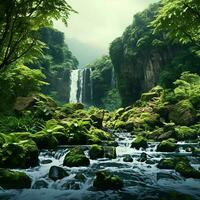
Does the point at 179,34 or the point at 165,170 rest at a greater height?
the point at 179,34

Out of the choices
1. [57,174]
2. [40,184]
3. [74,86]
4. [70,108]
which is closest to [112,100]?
[74,86]

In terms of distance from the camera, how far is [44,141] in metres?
16.9

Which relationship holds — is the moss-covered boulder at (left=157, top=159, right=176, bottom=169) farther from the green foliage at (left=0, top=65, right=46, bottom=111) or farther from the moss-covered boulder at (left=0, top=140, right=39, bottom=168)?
the green foliage at (left=0, top=65, right=46, bottom=111)

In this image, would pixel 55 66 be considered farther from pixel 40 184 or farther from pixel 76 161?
pixel 40 184

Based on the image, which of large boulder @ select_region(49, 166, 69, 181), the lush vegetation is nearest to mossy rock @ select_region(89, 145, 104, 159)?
large boulder @ select_region(49, 166, 69, 181)

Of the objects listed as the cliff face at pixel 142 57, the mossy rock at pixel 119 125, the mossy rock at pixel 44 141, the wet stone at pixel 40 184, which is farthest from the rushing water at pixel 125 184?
→ the cliff face at pixel 142 57

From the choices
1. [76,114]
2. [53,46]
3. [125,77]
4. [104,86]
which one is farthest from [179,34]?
[53,46]

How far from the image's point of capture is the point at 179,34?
49.3ft

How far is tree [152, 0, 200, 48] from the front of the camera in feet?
41.4

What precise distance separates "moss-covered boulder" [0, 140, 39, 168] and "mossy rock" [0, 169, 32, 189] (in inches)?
83.3

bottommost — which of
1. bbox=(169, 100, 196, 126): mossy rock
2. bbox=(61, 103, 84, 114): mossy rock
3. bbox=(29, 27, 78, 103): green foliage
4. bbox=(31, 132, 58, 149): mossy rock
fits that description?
bbox=(31, 132, 58, 149): mossy rock

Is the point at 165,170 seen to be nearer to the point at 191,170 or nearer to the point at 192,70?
the point at 191,170

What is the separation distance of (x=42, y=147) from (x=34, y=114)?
5.76m

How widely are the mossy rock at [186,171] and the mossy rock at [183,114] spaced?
1408 centimetres
